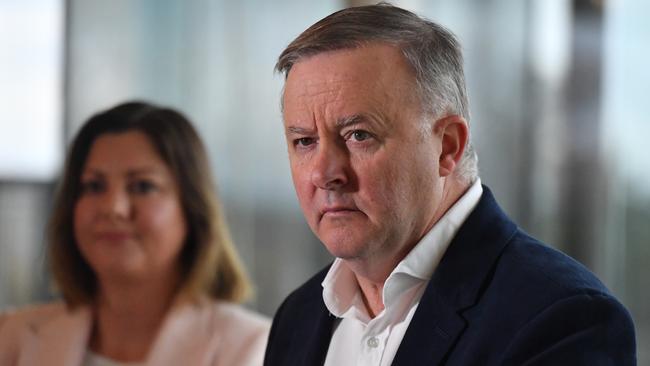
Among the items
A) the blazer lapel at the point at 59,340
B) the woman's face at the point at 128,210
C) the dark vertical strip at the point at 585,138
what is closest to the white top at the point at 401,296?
the woman's face at the point at 128,210

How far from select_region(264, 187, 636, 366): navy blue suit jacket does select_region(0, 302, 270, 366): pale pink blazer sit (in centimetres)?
99

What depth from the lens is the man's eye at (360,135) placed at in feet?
5.16

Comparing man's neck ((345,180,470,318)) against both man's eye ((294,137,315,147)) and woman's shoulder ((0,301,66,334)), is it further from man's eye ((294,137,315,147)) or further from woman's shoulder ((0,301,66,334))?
woman's shoulder ((0,301,66,334))

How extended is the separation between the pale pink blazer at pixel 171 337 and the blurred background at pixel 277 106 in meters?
0.93

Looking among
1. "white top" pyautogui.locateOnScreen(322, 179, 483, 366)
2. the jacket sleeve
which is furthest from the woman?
the jacket sleeve

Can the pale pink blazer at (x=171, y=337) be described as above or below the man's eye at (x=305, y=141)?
below

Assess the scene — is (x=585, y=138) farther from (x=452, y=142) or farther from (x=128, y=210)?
(x=452, y=142)

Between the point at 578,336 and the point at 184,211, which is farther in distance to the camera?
the point at 184,211

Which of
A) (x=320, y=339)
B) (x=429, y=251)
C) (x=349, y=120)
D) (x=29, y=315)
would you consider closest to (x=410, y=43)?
(x=349, y=120)

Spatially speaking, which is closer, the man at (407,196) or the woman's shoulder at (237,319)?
the man at (407,196)

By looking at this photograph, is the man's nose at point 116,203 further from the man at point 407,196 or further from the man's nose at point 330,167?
the man's nose at point 330,167

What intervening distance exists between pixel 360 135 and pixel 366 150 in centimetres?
3

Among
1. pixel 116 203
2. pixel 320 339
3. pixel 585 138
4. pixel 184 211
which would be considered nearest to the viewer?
pixel 320 339

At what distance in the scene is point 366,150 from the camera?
1574mm
